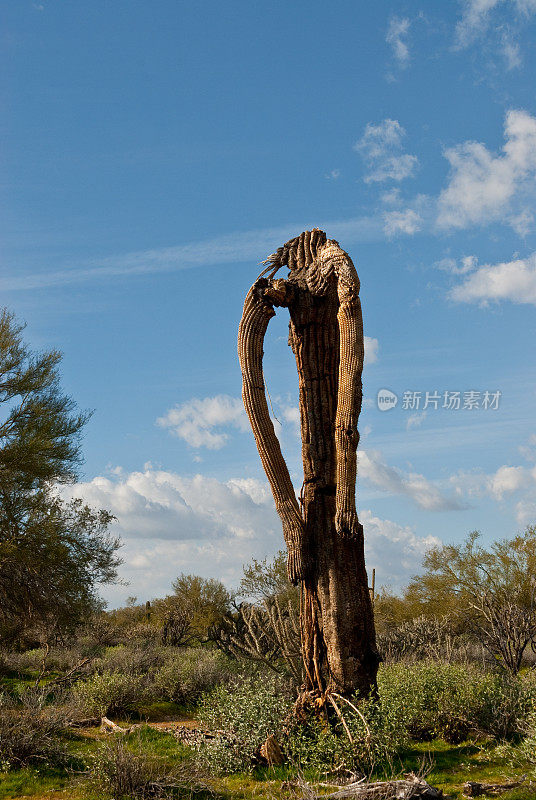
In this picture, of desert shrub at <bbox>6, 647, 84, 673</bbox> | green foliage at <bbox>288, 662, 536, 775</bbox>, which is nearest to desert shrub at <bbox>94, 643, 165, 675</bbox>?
desert shrub at <bbox>6, 647, 84, 673</bbox>

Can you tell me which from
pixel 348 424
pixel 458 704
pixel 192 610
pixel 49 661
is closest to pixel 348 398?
pixel 348 424

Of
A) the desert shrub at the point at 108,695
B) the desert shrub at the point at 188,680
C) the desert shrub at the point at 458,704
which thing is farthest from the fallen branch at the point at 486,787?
the desert shrub at the point at 188,680

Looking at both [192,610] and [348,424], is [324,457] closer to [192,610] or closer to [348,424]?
[348,424]

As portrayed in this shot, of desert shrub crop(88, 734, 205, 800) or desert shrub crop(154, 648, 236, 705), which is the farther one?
desert shrub crop(154, 648, 236, 705)

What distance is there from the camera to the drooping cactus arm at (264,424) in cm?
758

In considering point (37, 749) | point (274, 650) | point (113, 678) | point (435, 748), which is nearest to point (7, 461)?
point (113, 678)

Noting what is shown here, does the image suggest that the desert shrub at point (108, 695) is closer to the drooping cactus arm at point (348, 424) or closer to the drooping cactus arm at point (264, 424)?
the drooping cactus arm at point (264, 424)

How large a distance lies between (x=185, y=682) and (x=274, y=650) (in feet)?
7.10

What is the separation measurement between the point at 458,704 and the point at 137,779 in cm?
469

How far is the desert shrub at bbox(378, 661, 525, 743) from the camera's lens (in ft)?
28.0

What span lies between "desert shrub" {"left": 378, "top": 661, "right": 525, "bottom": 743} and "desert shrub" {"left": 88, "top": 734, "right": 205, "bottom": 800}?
2969mm

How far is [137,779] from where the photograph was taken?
652 cm

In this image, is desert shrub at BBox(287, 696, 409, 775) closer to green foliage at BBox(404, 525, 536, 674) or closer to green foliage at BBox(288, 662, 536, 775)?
green foliage at BBox(288, 662, 536, 775)

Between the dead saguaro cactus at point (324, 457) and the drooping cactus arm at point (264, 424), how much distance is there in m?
0.01
